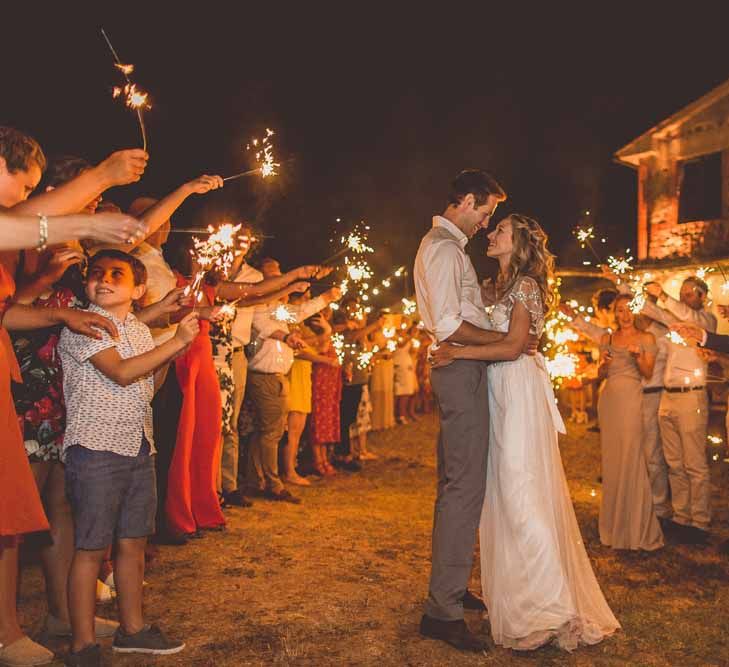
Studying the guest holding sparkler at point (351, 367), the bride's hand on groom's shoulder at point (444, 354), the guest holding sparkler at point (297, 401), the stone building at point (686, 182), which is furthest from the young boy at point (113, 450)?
the stone building at point (686, 182)

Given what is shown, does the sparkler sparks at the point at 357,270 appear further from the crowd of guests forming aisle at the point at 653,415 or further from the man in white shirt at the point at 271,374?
the crowd of guests forming aisle at the point at 653,415

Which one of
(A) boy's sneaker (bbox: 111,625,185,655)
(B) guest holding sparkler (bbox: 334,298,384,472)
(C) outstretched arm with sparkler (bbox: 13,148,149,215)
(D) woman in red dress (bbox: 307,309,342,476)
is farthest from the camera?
(B) guest holding sparkler (bbox: 334,298,384,472)

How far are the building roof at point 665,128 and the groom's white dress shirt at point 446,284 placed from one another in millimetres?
19026

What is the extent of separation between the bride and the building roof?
62.0 feet

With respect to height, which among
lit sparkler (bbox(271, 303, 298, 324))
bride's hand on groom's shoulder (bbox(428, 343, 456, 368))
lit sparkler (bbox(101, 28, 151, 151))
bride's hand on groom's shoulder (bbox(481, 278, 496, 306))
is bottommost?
bride's hand on groom's shoulder (bbox(428, 343, 456, 368))

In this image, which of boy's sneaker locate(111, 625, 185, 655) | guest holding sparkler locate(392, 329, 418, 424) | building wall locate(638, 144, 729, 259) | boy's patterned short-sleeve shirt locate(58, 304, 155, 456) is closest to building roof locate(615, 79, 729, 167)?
building wall locate(638, 144, 729, 259)

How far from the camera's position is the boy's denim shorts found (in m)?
3.76

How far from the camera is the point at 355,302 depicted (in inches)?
478

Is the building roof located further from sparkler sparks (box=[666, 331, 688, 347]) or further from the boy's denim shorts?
the boy's denim shorts

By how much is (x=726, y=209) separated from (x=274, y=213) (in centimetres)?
1345

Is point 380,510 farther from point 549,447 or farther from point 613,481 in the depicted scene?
point 549,447

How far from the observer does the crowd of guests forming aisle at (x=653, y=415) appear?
664 cm

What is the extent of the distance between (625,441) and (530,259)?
9.38 ft

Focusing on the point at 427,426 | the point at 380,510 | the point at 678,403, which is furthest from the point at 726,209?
the point at 380,510
